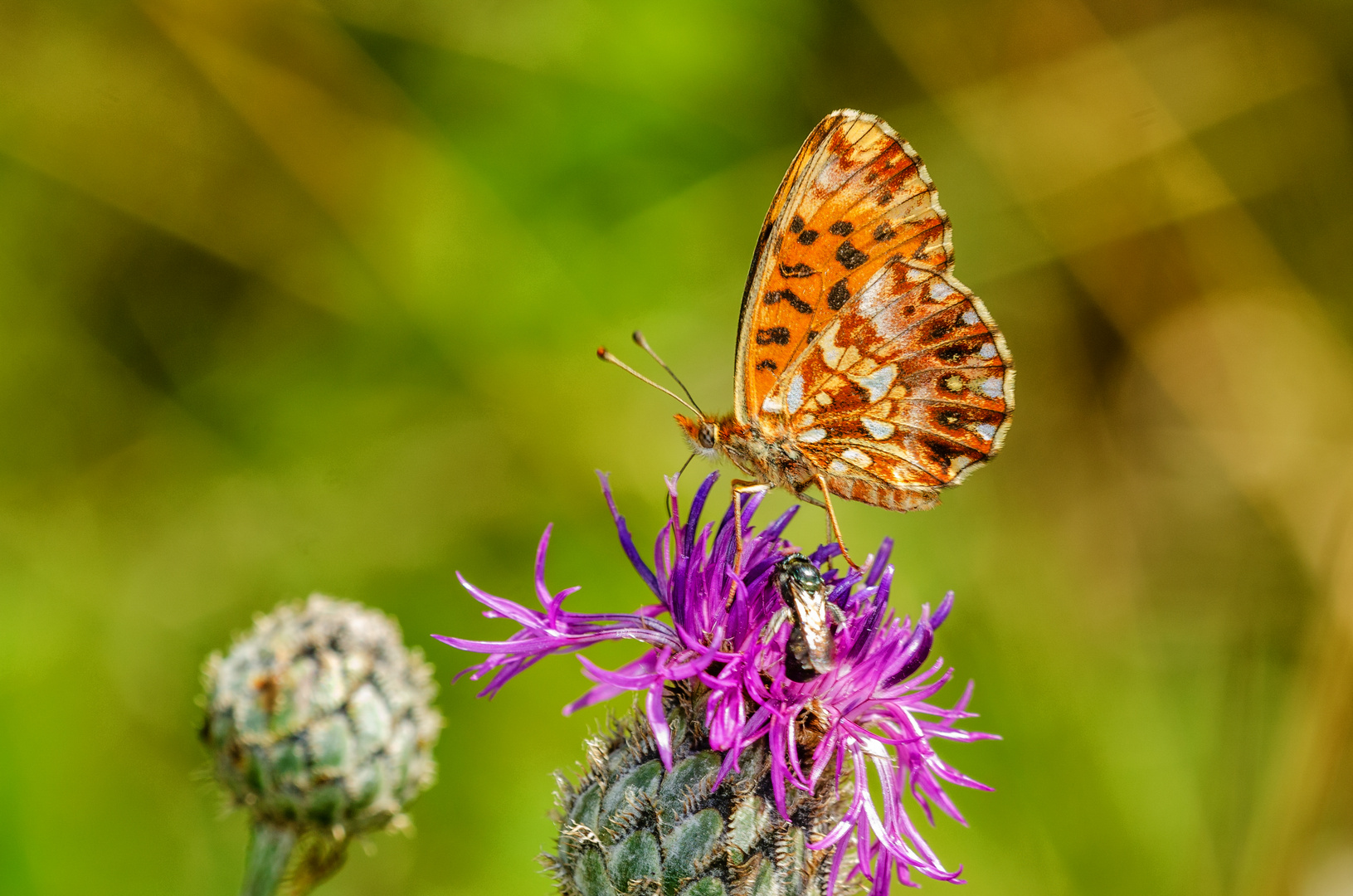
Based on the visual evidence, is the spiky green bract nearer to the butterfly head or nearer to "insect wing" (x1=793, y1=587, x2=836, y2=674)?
"insect wing" (x1=793, y1=587, x2=836, y2=674)

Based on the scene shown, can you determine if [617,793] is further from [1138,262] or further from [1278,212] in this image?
[1278,212]

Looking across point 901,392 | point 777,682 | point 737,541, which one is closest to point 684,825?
point 777,682

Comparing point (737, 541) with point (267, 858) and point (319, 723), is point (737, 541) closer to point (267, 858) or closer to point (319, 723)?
point (319, 723)

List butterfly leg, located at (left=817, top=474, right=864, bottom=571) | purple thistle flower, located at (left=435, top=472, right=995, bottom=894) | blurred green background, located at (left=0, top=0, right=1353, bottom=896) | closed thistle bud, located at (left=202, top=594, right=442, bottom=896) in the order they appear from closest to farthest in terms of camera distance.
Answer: purple thistle flower, located at (left=435, top=472, right=995, bottom=894), butterfly leg, located at (left=817, top=474, right=864, bottom=571), closed thistle bud, located at (left=202, top=594, right=442, bottom=896), blurred green background, located at (left=0, top=0, right=1353, bottom=896)

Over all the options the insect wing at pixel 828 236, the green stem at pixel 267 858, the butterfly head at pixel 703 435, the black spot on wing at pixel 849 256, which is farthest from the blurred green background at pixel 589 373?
the black spot on wing at pixel 849 256

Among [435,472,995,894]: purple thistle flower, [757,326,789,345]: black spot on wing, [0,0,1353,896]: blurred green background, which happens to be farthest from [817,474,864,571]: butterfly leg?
[0,0,1353,896]: blurred green background

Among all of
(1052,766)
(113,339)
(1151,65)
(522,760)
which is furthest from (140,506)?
(1151,65)
